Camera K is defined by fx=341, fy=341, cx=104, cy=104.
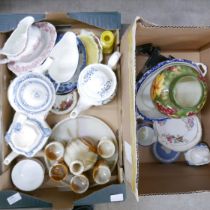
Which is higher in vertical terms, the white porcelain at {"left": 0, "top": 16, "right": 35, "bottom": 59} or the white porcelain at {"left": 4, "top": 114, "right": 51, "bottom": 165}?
the white porcelain at {"left": 0, "top": 16, "right": 35, "bottom": 59}

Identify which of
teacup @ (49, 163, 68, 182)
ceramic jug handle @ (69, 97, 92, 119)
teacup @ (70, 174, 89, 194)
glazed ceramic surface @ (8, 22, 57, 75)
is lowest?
teacup @ (70, 174, 89, 194)

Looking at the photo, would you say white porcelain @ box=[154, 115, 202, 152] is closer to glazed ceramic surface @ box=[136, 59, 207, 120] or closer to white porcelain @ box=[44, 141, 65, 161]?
glazed ceramic surface @ box=[136, 59, 207, 120]

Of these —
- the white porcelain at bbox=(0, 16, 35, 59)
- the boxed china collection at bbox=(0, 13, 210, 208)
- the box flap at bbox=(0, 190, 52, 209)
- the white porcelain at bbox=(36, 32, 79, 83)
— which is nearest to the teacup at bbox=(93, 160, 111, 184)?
the boxed china collection at bbox=(0, 13, 210, 208)

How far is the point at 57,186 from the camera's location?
37.0 inches

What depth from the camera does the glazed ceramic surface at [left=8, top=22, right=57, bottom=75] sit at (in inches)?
33.6

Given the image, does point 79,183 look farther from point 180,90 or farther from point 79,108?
point 180,90

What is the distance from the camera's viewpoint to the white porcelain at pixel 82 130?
0.93m

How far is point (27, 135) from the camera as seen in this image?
0.85m

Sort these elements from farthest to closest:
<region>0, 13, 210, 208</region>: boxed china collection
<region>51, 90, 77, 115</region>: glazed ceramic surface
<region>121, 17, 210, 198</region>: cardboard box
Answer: <region>51, 90, 77, 115</region>: glazed ceramic surface, <region>0, 13, 210, 208</region>: boxed china collection, <region>121, 17, 210, 198</region>: cardboard box

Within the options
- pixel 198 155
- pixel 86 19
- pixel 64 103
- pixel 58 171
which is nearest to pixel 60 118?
pixel 64 103

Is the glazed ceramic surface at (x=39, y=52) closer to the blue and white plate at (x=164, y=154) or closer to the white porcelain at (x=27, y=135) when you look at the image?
the white porcelain at (x=27, y=135)

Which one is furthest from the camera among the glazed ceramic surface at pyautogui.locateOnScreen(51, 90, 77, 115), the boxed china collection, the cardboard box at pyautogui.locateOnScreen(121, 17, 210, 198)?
the glazed ceramic surface at pyautogui.locateOnScreen(51, 90, 77, 115)

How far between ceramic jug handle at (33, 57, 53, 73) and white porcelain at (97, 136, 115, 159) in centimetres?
24

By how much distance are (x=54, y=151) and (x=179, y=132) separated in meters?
0.37
